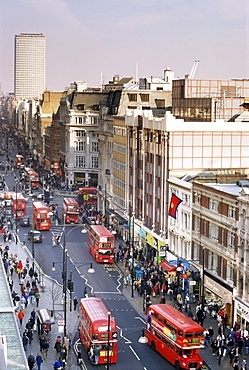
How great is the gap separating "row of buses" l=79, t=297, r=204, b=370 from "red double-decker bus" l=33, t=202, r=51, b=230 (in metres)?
51.2

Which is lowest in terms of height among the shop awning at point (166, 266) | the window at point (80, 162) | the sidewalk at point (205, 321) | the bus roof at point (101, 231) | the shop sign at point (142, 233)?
the sidewalk at point (205, 321)

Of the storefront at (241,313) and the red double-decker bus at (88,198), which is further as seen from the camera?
the red double-decker bus at (88,198)

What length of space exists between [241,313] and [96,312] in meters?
13.2

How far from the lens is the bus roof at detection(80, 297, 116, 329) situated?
164 feet

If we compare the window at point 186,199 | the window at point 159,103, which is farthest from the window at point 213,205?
the window at point 159,103

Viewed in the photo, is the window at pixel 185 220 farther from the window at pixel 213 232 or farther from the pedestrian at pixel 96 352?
the pedestrian at pixel 96 352

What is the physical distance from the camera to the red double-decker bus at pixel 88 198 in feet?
409

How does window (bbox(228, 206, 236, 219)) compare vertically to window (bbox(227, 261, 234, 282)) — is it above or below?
above

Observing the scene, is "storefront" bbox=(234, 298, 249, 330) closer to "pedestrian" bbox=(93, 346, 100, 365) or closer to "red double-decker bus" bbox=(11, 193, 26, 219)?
"pedestrian" bbox=(93, 346, 100, 365)

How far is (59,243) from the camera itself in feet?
315

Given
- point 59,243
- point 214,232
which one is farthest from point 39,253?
point 214,232

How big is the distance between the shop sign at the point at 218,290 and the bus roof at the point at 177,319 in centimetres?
906

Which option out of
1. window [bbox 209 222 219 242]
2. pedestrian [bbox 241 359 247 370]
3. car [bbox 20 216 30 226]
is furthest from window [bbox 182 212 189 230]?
car [bbox 20 216 30 226]

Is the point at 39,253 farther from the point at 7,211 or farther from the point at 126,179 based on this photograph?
the point at 7,211
